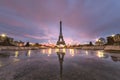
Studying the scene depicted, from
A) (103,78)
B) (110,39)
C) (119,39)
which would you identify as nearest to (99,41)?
(110,39)

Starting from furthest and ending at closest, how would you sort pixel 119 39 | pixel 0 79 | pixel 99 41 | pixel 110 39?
1. pixel 99 41
2. pixel 110 39
3. pixel 119 39
4. pixel 0 79

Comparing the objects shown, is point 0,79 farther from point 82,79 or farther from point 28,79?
point 82,79

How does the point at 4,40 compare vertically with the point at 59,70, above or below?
above

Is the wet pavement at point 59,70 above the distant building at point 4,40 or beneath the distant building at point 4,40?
beneath

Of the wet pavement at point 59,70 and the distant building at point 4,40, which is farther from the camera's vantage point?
the distant building at point 4,40

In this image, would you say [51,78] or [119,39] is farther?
[119,39]

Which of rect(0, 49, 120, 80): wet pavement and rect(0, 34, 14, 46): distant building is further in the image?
rect(0, 34, 14, 46): distant building

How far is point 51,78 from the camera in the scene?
279 inches

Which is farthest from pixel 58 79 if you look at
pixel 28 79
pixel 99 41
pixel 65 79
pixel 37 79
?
pixel 99 41

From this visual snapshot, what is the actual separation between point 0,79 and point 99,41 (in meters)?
121

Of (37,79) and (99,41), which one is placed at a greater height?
(99,41)

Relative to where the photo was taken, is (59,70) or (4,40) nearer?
(59,70)

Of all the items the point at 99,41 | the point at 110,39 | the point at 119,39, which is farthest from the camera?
the point at 99,41

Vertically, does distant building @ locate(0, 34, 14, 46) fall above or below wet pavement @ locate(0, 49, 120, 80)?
above
